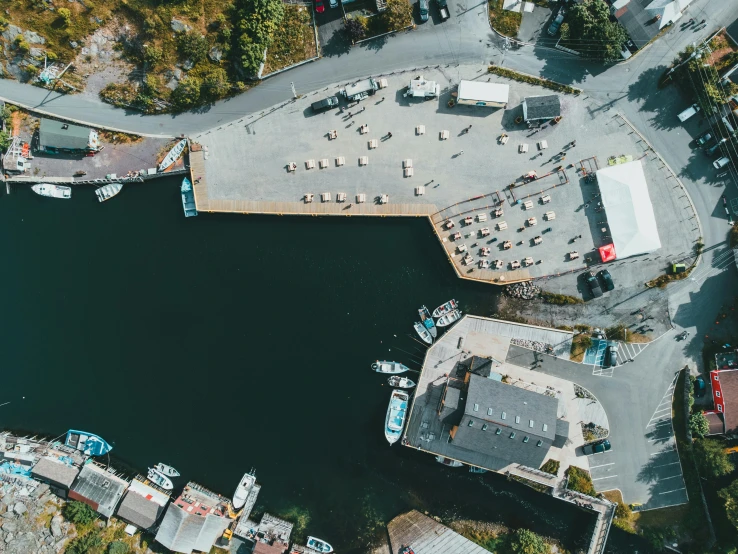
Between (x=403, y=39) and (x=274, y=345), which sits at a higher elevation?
(x=403, y=39)

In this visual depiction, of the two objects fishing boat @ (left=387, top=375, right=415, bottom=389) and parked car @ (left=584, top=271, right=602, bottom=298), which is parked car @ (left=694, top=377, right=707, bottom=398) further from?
fishing boat @ (left=387, top=375, right=415, bottom=389)

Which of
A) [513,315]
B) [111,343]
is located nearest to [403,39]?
[513,315]

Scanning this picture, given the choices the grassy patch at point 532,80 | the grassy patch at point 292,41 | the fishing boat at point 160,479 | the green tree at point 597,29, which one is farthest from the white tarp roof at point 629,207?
the fishing boat at point 160,479

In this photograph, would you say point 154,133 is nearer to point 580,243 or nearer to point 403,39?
point 403,39

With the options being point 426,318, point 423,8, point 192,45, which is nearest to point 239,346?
point 426,318

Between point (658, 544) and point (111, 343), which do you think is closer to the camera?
point (658, 544)

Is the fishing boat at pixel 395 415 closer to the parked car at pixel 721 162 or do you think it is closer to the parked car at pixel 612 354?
the parked car at pixel 612 354

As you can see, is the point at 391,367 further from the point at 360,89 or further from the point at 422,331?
the point at 360,89

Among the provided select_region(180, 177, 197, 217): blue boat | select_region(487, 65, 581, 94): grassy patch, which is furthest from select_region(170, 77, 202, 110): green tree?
select_region(487, 65, 581, 94): grassy patch
